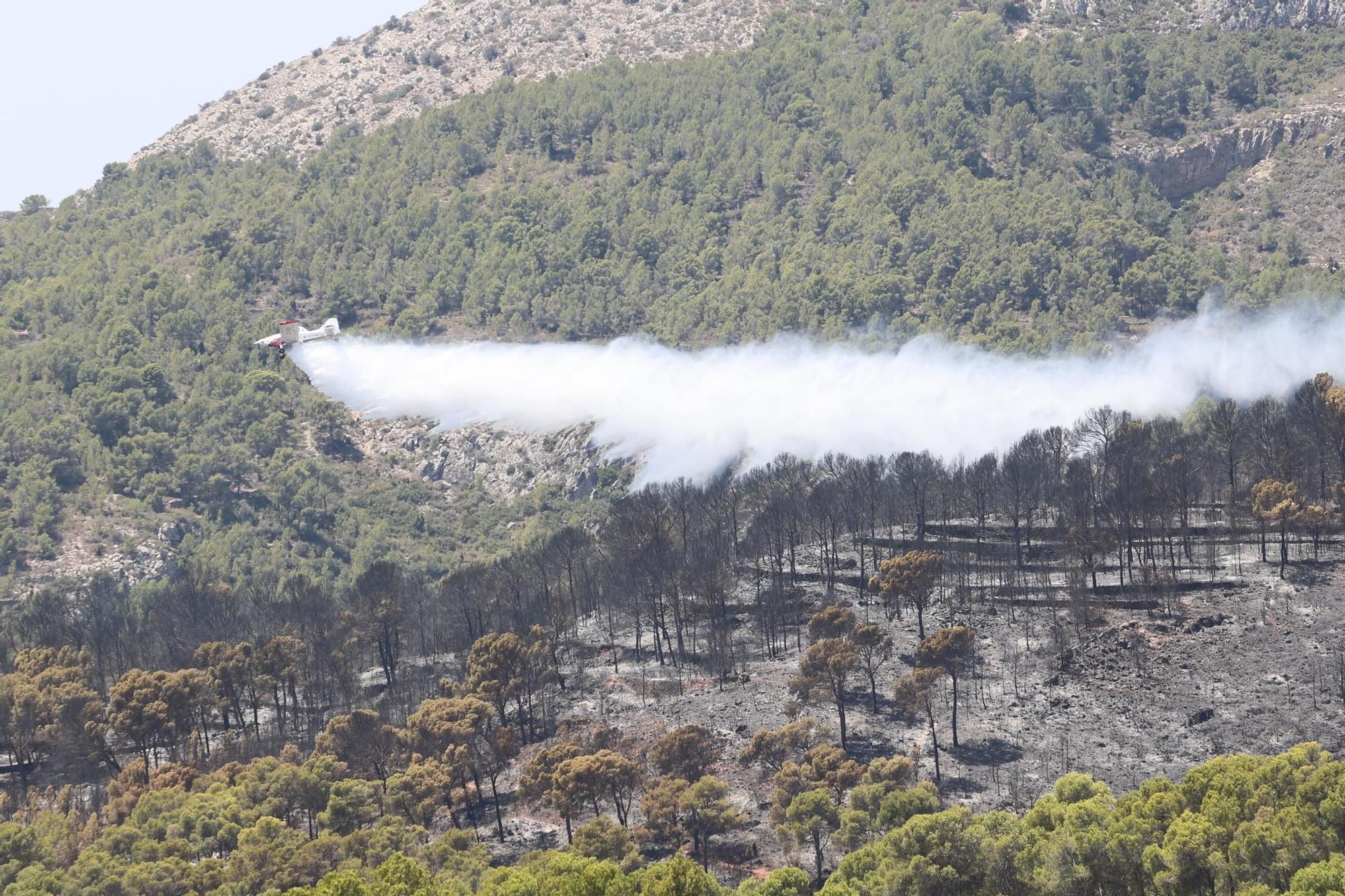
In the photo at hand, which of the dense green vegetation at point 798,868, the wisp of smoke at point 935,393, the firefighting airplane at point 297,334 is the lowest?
the dense green vegetation at point 798,868

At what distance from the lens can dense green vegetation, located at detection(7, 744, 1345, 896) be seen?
256 feet

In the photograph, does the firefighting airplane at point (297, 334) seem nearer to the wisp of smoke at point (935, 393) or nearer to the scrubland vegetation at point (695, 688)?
the wisp of smoke at point (935, 393)

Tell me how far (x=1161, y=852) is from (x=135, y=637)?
275 ft

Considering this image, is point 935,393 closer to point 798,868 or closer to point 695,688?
point 695,688

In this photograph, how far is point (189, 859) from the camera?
327ft

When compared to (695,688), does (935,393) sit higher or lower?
higher

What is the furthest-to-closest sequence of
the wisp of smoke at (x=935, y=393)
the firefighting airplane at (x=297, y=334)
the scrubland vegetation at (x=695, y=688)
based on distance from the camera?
the firefighting airplane at (x=297, y=334) → the wisp of smoke at (x=935, y=393) → the scrubland vegetation at (x=695, y=688)

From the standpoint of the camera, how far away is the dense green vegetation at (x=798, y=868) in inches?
3073

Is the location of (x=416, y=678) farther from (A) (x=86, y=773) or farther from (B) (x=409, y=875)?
(B) (x=409, y=875)

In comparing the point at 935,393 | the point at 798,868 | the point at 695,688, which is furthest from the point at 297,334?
the point at 798,868

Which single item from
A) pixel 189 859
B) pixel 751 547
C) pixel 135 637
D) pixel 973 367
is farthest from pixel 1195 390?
pixel 189 859

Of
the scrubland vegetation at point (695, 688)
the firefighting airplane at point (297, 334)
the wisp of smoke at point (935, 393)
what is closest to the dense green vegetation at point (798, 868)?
the scrubland vegetation at point (695, 688)

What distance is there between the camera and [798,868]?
282 ft

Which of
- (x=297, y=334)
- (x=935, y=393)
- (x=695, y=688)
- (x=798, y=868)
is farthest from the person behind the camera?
(x=297, y=334)
